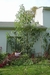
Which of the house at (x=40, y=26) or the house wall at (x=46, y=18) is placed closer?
the house at (x=40, y=26)

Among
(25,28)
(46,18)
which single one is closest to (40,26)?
(46,18)

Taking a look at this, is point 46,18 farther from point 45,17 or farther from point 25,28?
point 25,28

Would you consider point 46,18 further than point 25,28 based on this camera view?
Yes

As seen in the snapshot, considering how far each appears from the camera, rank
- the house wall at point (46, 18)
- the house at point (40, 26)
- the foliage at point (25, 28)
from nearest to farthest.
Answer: the foliage at point (25, 28) → the house at point (40, 26) → the house wall at point (46, 18)

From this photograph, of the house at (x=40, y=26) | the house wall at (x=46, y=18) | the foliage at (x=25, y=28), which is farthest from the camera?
the house wall at (x=46, y=18)

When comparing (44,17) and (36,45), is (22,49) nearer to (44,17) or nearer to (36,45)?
(36,45)

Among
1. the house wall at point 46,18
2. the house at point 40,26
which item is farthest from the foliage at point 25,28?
the house wall at point 46,18

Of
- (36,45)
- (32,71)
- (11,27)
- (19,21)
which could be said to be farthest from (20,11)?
(32,71)

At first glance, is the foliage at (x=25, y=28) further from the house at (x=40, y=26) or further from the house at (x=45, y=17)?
the house at (x=45, y=17)

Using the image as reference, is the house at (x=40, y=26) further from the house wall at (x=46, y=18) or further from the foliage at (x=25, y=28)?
the foliage at (x=25, y=28)

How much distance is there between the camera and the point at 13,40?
24.9 metres

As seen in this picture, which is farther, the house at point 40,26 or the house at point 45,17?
the house at point 45,17

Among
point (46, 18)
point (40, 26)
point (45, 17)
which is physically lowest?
point (40, 26)

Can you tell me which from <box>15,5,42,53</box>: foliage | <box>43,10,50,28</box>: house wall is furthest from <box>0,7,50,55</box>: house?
<box>15,5,42,53</box>: foliage
